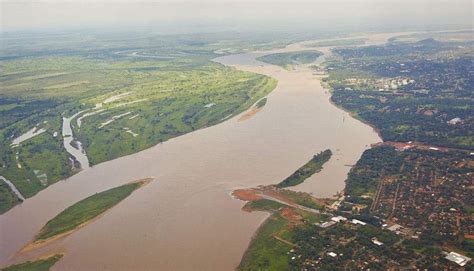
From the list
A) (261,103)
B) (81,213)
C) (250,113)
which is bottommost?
(81,213)

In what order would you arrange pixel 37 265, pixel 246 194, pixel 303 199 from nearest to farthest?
pixel 37 265, pixel 303 199, pixel 246 194

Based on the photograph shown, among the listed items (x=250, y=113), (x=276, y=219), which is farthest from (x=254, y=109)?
(x=276, y=219)

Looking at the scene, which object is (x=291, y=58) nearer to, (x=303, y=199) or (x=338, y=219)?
(x=303, y=199)

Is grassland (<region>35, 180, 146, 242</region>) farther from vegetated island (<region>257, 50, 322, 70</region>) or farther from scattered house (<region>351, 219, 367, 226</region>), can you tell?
vegetated island (<region>257, 50, 322, 70</region>)

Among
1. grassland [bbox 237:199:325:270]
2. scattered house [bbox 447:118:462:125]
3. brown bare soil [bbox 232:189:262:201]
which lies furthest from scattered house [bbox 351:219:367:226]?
scattered house [bbox 447:118:462:125]

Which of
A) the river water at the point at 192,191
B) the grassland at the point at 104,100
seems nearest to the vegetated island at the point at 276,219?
the river water at the point at 192,191

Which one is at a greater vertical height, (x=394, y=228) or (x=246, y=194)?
(x=394, y=228)
